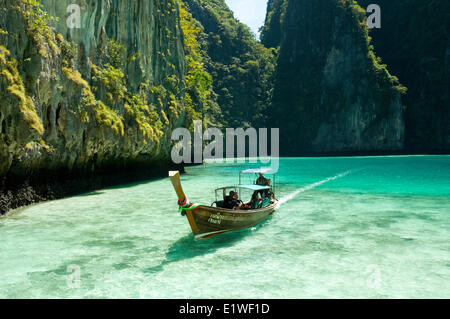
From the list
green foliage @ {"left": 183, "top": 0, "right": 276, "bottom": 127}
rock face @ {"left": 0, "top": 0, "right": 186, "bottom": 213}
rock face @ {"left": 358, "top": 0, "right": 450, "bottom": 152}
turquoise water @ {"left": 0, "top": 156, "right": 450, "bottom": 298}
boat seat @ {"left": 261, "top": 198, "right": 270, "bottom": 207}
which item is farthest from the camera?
green foliage @ {"left": 183, "top": 0, "right": 276, "bottom": 127}

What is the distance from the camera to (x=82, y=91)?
1959cm

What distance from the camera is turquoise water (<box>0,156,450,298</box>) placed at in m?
7.66

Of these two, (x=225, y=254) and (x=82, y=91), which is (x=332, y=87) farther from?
(x=225, y=254)

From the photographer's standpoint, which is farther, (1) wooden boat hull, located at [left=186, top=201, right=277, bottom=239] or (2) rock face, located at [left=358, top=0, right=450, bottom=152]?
(2) rock face, located at [left=358, top=0, right=450, bottom=152]

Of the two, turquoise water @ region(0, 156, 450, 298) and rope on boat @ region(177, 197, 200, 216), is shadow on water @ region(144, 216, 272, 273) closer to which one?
turquoise water @ region(0, 156, 450, 298)

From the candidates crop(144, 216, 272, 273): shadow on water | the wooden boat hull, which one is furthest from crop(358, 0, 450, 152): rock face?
crop(144, 216, 272, 273): shadow on water

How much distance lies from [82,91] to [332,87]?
252 ft

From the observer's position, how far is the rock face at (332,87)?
80.7 metres

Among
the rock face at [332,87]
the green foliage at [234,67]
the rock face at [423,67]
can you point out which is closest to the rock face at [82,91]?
the green foliage at [234,67]

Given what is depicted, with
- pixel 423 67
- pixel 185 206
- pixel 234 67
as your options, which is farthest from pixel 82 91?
pixel 423 67

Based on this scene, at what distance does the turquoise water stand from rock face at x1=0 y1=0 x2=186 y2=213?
2818 mm

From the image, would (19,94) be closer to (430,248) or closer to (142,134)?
(142,134)

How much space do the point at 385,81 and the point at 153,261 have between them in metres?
83.9

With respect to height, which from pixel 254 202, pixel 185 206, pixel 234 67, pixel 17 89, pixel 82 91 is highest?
pixel 234 67
